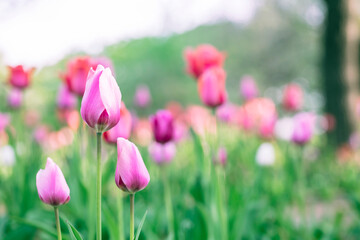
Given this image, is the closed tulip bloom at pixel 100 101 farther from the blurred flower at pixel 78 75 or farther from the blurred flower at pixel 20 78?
the blurred flower at pixel 20 78

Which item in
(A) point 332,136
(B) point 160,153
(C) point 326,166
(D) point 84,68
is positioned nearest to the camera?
(D) point 84,68

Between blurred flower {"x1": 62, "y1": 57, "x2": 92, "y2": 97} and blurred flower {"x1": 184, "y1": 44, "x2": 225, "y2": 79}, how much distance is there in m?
0.48

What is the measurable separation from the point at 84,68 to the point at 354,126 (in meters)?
3.99

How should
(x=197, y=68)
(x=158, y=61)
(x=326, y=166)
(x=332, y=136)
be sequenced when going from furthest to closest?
1. (x=158, y=61)
2. (x=332, y=136)
3. (x=326, y=166)
4. (x=197, y=68)

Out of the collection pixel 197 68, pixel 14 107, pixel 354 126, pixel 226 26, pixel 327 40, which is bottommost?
pixel 354 126

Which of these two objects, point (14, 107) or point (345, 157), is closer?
point (14, 107)

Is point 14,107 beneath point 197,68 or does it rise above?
beneath

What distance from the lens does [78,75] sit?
5.04 ft

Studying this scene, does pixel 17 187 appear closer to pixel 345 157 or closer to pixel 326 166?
pixel 326 166

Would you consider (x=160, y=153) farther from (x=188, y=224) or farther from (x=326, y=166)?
(x=326, y=166)

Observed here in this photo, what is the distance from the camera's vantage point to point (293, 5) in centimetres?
902

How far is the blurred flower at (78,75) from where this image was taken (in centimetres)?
153

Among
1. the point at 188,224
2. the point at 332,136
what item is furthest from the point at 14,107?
the point at 332,136

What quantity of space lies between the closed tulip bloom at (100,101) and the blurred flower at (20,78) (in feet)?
4.52
